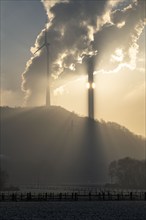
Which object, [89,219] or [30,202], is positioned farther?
[30,202]

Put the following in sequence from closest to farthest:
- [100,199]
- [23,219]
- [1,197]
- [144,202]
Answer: [23,219] → [1,197] → [100,199] → [144,202]

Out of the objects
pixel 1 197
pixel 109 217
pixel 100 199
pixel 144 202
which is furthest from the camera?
pixel 144 202

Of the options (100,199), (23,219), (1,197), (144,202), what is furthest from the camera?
(144,202)

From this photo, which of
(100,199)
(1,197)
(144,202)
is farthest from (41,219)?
(144,202)

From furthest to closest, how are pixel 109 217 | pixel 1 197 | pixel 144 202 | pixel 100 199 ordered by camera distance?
pixel 144 202 → pixel 100 199 → pixel 1 197 → pixel 109 217

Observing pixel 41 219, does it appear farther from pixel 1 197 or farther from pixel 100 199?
pixel 100 199

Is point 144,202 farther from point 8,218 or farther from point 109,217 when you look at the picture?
point 8,218

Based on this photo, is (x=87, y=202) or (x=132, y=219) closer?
(x=132, y=219)

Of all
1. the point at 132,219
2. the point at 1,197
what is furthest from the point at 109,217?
the point at 1,197
